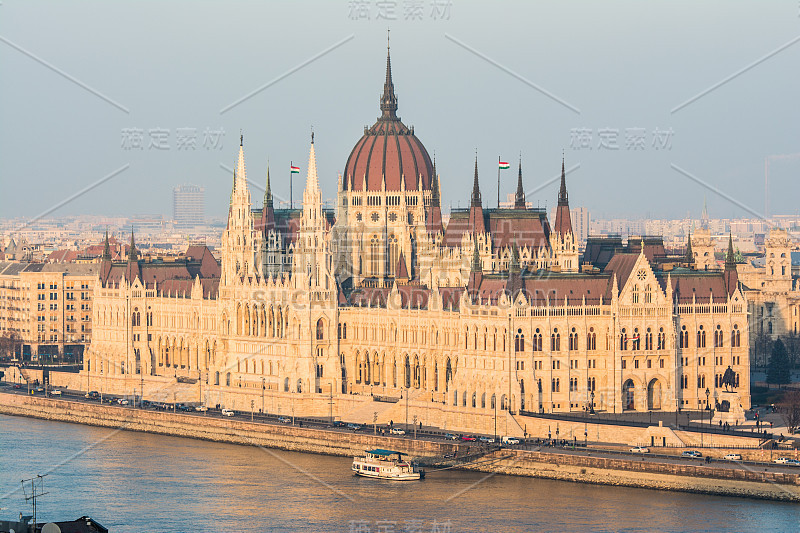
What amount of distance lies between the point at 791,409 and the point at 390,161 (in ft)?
169

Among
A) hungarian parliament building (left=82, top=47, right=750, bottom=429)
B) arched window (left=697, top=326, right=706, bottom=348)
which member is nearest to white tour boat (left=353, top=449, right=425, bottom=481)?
hungarian parliament building (left=82, top=47, right=750, bottom=429)

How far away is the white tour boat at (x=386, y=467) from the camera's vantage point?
12925cm

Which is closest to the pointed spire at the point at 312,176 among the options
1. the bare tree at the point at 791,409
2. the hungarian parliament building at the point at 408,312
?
the hungarian parliament building at the point at 408,312

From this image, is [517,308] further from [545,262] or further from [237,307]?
[237,307]

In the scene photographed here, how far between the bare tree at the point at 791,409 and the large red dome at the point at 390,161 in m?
41.3

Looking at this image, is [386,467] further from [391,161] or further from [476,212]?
[391,161]

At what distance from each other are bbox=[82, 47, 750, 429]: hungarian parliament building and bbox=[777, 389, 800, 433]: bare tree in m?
3.31

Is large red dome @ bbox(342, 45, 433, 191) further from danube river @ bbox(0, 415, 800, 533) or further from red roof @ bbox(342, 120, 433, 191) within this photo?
danube river @ bbox(0, 415, 800, 533)

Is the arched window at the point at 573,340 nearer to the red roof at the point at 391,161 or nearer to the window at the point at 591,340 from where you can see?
the window at the point at 591,340

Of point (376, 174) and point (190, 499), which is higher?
point (376, 174)

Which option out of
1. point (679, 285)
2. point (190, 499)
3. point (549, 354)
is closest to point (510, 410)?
point (549, 354)

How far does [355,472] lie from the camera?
132 m

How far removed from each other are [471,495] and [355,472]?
11447mm

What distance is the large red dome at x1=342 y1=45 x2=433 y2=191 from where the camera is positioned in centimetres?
17762
